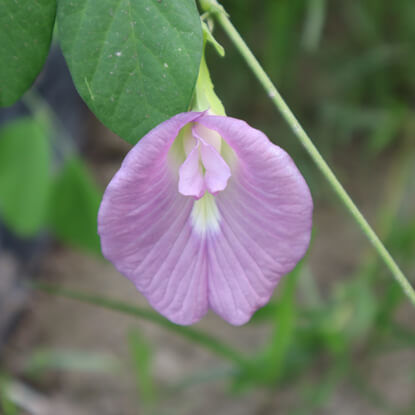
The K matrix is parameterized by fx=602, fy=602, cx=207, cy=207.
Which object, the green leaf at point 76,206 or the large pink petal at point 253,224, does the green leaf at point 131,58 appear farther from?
the green leaf at point 76,206

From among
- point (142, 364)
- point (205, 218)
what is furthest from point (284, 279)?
point (205, 218)

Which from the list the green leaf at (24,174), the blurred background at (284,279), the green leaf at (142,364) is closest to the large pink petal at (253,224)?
the blurred background at (284,279)

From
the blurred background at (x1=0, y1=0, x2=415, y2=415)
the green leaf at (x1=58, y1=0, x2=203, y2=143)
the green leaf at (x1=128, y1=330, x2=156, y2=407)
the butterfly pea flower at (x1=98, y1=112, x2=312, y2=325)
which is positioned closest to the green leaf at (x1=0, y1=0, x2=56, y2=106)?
the green leaf at (x1=58, y1=0, x2=203, y2=143)

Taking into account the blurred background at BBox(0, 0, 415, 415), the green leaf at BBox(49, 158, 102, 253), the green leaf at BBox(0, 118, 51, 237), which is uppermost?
the green leaf at BBox(0, 118, 51, 237)

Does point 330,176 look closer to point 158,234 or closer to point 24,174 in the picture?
point 158,234

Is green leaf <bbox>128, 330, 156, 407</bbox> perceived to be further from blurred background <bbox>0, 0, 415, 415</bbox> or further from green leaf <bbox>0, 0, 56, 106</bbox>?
green leaf <bbox>0, 0, 56, 106</bbox>

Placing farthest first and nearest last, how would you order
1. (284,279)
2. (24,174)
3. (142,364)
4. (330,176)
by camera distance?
(284,279), (142,364), (24,174), (330,176)

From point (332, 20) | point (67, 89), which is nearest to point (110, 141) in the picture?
point (67, 89)
